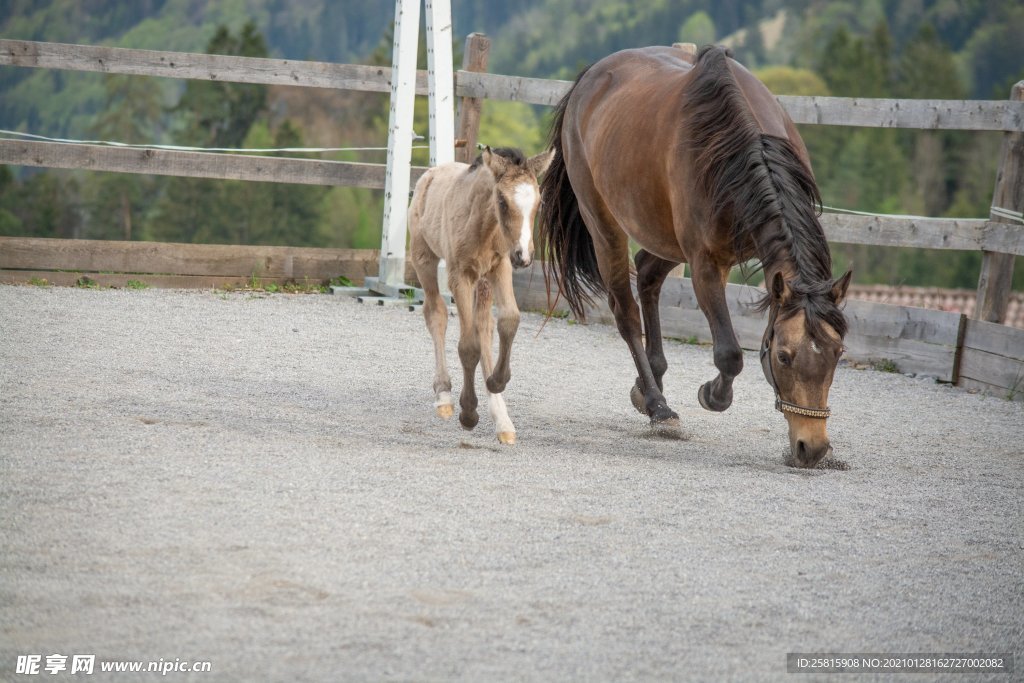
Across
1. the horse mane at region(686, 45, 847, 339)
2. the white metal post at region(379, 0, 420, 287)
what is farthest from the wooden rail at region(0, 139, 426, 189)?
the horse mane at region(686, 45, 847, 339)

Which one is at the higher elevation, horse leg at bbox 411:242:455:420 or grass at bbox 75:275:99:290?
horse leg at bbox 411:242:455:420

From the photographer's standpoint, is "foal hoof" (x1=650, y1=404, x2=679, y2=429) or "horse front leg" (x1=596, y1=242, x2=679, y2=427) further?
"horse front leg" (x1=596, y1=242, x2=679, y2=427)

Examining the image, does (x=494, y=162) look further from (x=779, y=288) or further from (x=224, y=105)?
(x=224, y=105)

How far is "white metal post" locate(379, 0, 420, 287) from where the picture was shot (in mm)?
9461

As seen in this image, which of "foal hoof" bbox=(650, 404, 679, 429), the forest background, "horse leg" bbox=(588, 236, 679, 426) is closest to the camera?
"foal hoof" bbox=(650, 404, 679, 429)

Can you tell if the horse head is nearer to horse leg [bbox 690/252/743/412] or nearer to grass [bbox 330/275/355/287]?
horse leg [bbox 690/252/743/412]

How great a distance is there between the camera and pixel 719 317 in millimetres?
5094

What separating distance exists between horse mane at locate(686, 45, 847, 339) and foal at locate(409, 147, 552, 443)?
820 mm

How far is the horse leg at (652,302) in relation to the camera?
20.1 feet

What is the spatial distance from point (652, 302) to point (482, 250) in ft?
4.64

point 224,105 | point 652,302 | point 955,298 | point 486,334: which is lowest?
point 955,298

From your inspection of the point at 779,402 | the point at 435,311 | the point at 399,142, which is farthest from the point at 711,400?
the point at 399,142

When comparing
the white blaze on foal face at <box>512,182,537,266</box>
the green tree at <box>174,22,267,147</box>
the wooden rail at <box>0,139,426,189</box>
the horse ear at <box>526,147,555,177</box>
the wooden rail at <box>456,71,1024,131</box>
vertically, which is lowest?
the green tree at <box>174,22,267,147</box>

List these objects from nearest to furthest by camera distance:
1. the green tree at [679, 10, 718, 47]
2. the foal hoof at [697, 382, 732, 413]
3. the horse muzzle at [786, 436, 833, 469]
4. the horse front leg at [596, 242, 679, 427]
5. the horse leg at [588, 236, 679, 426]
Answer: the horse muzzle at [786, 436, 833, 469]
the foal hoof at [697, 382, 732, 413]
the horse front leg at [596, 242, 679, 427]
the horse leg at [588, 236, 679, 426]
the green tree at [679, 10, 718, 47]
